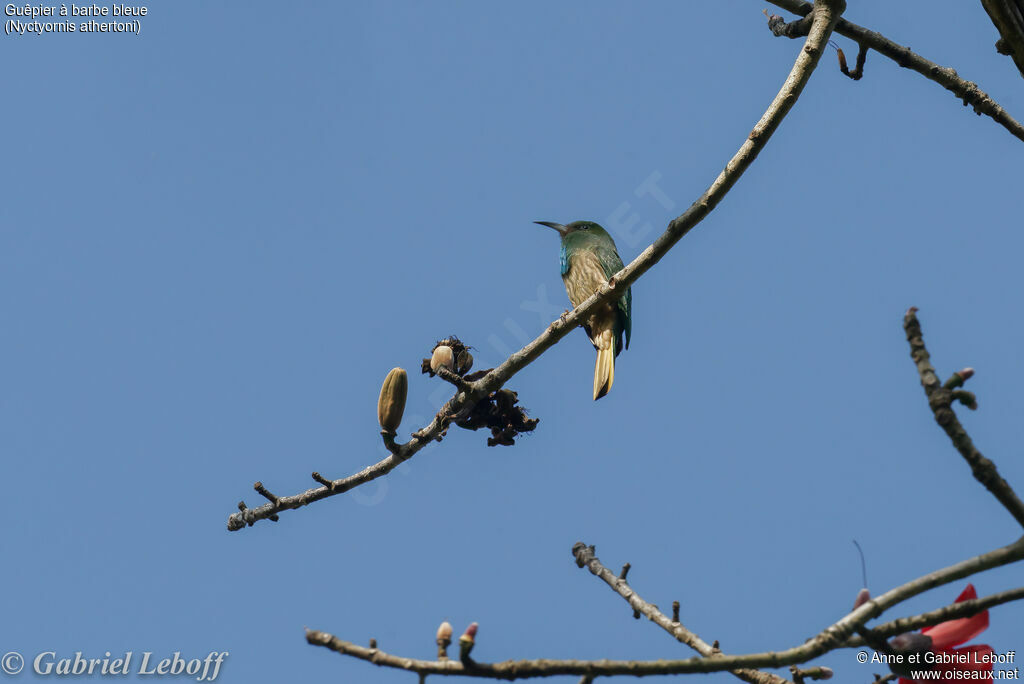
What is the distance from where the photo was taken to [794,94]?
342 centimetres

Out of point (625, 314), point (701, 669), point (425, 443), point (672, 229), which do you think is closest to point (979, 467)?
point (701, 669)

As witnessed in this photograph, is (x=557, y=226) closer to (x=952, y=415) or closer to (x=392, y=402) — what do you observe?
(x=392, y=402)

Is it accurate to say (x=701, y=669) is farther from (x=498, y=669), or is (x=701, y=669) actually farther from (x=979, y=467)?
(x=979, y=467)

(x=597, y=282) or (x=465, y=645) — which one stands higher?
(x=597, y=282)

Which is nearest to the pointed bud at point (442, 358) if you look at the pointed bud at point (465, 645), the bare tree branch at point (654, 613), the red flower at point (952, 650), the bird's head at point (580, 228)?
the bare tree branch at point (654, 613)

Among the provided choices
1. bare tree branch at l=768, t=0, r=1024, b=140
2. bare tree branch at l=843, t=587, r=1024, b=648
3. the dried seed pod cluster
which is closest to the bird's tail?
the dried seed pod cluster

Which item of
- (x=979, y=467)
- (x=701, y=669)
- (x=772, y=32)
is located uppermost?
(x=772, y=32)

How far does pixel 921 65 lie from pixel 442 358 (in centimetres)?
274

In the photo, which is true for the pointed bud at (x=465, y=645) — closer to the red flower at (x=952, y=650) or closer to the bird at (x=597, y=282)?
the red flower at (x=952, y=650)

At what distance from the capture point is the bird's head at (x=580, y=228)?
834 cm

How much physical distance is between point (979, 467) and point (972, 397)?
21 cm

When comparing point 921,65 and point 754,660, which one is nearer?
point 754,660

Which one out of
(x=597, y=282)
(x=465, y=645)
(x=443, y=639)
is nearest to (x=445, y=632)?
(x=443, y=639)

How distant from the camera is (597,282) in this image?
7.25 metres
